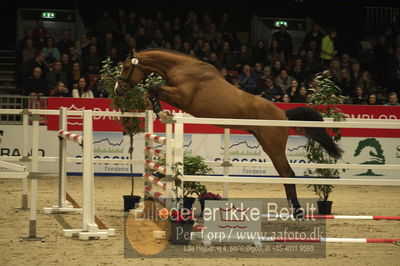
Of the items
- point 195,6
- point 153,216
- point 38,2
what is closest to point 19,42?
point 38,2

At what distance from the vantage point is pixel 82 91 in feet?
46.2

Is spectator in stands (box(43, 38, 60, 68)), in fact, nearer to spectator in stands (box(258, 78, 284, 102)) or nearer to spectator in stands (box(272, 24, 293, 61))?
spectator in stands (box(258, 78, 284, 102))

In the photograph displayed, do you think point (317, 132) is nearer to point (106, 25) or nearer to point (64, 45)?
point (64, 45)

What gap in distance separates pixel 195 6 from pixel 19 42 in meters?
6.44

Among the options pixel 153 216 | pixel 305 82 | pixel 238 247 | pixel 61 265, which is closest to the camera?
pixel 61 265

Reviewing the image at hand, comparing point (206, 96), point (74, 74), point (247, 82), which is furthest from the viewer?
point (247, 82)

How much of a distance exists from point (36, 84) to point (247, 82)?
4579 millimetres

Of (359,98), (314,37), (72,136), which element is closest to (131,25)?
(314,37)

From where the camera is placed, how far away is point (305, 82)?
16.6 meters

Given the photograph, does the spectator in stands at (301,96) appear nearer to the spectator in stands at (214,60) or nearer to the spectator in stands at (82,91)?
the spectator in stands at (214,60)

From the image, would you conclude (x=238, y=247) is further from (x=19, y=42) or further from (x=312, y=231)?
(x=19, y=42)

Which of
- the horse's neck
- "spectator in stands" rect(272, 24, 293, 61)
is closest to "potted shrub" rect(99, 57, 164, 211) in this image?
the horse's neck

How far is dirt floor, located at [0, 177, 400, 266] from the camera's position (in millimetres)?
6417

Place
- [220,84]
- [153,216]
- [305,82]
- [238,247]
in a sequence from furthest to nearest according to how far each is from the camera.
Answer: [305,82], [220,84], [153,216], [238,247]
